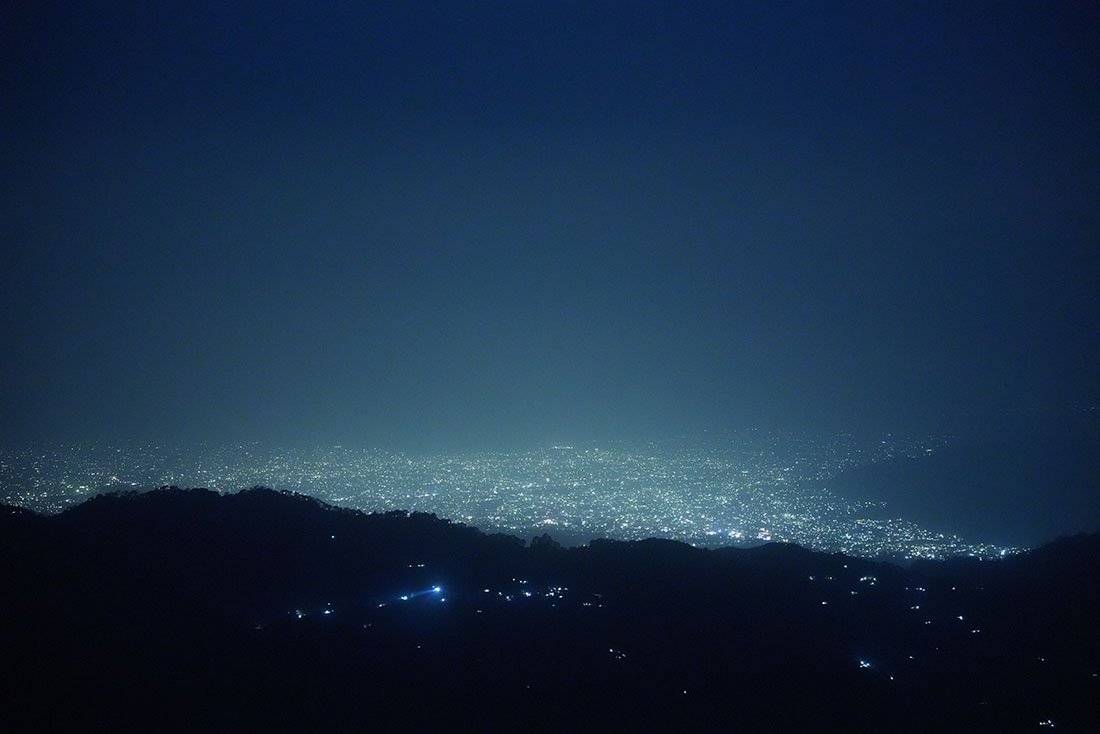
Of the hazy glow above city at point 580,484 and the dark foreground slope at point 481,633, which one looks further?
the hazy glow above city at point 580,484

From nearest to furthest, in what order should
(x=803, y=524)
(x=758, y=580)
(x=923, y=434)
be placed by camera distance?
(x=758, y=580) → (x=803, y=524) → (x=923, y=434)

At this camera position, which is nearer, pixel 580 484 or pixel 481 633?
pixel 481 633

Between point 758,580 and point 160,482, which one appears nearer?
point 758,580

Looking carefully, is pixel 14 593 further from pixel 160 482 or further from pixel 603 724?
pixel 160 482

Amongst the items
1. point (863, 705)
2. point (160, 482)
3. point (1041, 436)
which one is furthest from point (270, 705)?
point (1041, 436)

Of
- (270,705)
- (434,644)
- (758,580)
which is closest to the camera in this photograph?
(270,705)

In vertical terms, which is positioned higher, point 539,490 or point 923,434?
point 923,434

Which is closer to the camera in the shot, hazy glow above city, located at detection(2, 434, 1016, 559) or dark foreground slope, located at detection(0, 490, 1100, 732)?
dark foreground slope, located at detection(0, 490, 1100, 732)
